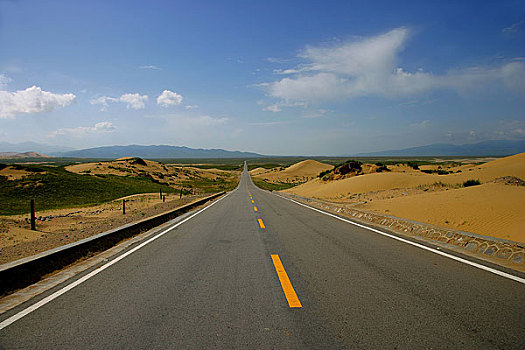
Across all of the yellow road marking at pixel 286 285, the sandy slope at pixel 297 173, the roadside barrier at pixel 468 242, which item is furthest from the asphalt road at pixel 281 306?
the sandy slope at pixel 297 173

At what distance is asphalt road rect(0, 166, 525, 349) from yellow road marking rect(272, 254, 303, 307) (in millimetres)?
52

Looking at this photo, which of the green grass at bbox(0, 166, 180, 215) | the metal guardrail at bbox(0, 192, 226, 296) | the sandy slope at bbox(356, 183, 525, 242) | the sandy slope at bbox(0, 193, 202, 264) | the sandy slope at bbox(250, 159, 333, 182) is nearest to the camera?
the metal guardrail at bbox(0, 192, 226, 296)

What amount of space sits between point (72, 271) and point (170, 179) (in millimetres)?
65414

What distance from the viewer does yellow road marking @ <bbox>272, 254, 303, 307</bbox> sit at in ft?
14.0

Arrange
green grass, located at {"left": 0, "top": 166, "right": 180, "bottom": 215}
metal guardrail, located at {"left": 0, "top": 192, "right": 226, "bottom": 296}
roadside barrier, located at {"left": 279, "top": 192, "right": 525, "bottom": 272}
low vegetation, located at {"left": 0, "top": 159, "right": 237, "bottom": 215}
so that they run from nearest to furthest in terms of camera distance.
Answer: metal guardrail, located at {"left": 0, "top": 192, "right": 226, "bottom": 296}, roadside barrier, located at {"left": 279, "top": 192, "right": 525, "bottom": 272}, green grass, located at {"left": 0, "top": 166, "right": 180, "bottom": 215}, low vegetation, located at {"left": 0, "top": 159, "right": 237, "bottom": 215}

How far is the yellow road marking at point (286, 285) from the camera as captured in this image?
168 inches

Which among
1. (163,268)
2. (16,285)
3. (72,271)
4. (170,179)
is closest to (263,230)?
(163,268)

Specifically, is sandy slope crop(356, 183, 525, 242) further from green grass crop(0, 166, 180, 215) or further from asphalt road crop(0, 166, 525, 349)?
green grass crop(0, 166, 180, 215)

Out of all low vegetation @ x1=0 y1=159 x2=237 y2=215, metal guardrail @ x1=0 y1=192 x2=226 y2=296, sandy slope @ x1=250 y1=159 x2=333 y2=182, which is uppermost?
metal guardrail @ x1=0 y1=192 x2=226 y2=296

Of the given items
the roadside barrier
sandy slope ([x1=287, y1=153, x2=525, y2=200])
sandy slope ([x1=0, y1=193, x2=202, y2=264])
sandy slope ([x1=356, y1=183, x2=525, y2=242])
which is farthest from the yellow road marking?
sandy slope ([x1=287, y1=153, x2=525, y2=200])

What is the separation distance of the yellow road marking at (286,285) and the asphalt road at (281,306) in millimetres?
52

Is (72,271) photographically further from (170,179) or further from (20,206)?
(170,179)

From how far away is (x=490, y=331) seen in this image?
3.42 meters

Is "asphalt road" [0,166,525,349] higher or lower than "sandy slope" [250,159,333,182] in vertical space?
higher
